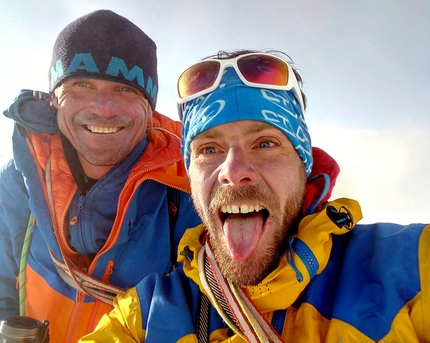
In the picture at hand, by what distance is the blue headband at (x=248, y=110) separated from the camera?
1.66 m

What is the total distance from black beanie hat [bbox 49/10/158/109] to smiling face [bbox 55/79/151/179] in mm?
83

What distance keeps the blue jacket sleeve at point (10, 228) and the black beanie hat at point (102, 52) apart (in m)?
0.82

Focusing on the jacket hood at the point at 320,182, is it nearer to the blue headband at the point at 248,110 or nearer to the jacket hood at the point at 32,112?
the blue headband at the point at 248,110

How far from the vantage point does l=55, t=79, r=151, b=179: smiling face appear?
7.82ft

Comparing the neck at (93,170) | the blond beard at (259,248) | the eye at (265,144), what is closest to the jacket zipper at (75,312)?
the neck at (93,170)

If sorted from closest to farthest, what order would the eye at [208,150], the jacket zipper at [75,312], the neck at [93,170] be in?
the eye at [208,150], the jacket zipper at [75,312], the neck at [93,170]

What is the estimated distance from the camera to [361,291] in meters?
1.34

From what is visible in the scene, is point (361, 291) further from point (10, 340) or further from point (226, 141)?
point (10, 340)

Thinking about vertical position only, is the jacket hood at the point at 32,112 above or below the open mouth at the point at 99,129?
above

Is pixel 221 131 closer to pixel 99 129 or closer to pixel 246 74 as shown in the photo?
pixel 246 74

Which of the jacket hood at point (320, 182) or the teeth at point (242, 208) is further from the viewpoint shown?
the jacket hood at point (320, 182)

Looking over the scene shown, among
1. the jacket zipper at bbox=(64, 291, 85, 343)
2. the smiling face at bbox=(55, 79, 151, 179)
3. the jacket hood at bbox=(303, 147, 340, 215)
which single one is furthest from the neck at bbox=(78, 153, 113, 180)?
the jacket hood at bbox=(303, 147, 340, 215)

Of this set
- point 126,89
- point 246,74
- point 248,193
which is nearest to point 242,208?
point 248,193

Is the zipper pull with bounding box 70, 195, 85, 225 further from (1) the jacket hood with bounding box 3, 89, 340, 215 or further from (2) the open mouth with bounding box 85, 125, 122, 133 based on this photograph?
(1) the jacket hood with bounding box 3, 89, 340, 215
